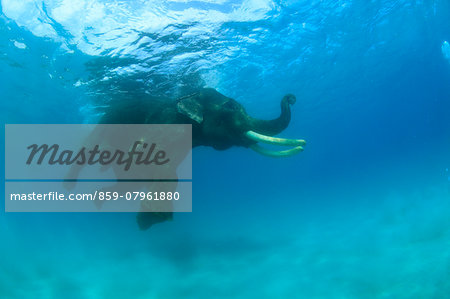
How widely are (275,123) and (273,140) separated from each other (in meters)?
0.55

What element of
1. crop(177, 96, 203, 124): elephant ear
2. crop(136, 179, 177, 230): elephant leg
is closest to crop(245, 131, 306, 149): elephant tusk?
crop(177, 96, 203, 124): elephant ear

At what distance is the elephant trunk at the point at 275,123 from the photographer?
5199 mm

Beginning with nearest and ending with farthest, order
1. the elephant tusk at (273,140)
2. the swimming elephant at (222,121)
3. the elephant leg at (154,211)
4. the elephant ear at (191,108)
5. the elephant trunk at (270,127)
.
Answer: the elephant leg at (154,211) → the elephant tusk at (273,140) → the elephant trunk at (270,127) → the swimming elephant at (222,121) → the elephant ear at (191,108)

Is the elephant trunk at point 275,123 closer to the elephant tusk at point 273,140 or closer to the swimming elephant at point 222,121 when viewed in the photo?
the swimming elephant at point 222,121

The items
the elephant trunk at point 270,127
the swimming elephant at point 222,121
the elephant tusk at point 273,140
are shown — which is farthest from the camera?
the swimming elephant at point 222,121

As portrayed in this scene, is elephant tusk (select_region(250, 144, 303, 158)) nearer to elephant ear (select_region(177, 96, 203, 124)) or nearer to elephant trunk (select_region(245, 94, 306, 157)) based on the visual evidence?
elephant trunk (select_region(245, 94, 306, 157))

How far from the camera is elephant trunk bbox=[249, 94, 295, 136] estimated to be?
520cm

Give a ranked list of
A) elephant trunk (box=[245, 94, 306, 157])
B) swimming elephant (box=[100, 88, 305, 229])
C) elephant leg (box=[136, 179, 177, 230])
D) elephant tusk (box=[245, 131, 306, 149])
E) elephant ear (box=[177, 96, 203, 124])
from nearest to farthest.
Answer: elephant leg (box=[136, 179, 177, 230]) → elephant tusk (box=[245, 131, 306, 149]) → elephant trunk (box=[245, 94, 306, 157]) → swimming elephant (box=[100, 88, 305, 229]) → elephant ear (box=[177, 96, 203, 124])

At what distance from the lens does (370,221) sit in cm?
1703

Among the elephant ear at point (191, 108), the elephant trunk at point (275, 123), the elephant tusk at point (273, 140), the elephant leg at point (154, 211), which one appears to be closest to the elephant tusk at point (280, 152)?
the elephant tusk at point (273, 140)

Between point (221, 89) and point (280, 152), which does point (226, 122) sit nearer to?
point (280, 152)

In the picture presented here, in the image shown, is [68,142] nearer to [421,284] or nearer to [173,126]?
[173,126]

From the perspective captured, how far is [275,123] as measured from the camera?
5211 mm

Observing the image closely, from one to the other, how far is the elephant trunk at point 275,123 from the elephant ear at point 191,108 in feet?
3.51
